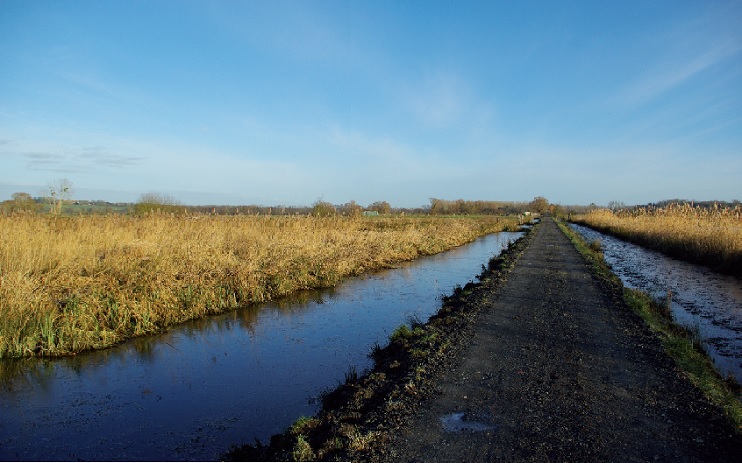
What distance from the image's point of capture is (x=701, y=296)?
1235 centimetres

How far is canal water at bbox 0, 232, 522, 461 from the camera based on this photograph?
16.7 feet

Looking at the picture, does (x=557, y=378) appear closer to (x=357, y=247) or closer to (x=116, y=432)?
(x=116, y=432)

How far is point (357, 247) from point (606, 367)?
14.7m

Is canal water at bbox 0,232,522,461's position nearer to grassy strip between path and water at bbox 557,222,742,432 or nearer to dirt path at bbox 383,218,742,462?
dirt path at bbox 383,218,742,462

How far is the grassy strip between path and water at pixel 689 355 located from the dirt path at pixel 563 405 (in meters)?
0.17

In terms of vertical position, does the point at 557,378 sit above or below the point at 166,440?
above

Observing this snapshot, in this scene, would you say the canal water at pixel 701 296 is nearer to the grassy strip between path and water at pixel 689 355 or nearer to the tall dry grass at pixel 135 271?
the grassy strip between path and water at pixel 689 355

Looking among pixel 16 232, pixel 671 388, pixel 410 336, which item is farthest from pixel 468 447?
pixel 16 232

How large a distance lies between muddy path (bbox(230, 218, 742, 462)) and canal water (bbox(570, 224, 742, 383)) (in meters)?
1.45

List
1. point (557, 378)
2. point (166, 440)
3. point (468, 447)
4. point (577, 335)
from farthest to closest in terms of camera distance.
→ 1. point (577, 335)
2. point (557, 378)
3. point (166, 440)
4. point (468, 447)

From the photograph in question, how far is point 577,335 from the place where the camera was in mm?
7504

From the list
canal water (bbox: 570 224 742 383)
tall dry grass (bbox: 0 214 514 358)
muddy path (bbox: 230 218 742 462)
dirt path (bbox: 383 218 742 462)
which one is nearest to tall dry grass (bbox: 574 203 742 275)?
canal water (bbox: 570 224 742 383)

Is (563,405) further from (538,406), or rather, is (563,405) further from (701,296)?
(701,296)

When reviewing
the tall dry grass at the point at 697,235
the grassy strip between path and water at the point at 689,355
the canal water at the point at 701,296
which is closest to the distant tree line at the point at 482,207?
the tall dry grass at the point at 697,235
